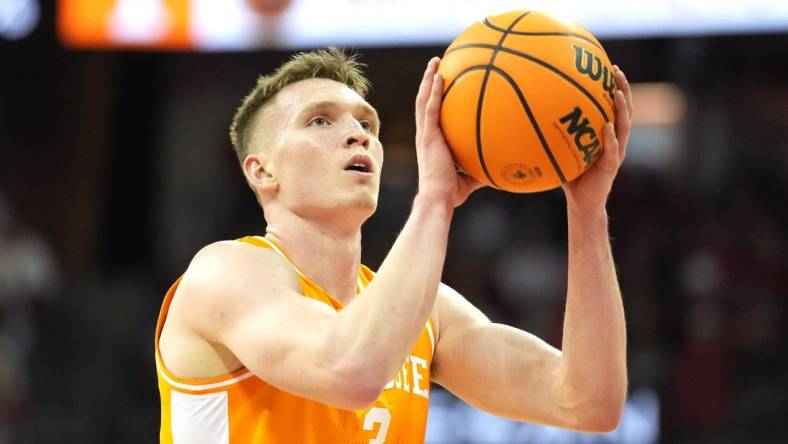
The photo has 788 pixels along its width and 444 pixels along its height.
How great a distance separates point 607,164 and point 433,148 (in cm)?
53

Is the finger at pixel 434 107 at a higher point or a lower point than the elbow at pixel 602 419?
higher

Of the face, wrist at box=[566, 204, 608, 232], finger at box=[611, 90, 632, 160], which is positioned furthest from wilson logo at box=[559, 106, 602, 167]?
the face

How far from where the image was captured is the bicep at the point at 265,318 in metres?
3.06

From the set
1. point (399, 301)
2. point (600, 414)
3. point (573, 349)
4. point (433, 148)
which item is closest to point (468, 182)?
point (433, 148)

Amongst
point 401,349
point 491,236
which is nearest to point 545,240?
point 491,236

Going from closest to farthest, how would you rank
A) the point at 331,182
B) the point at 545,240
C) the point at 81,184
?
1. the point at 331,182
2. the point at 545,240
3. the point at 81,184

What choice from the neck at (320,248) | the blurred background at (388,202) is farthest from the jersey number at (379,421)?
the blurred background at (388,202)

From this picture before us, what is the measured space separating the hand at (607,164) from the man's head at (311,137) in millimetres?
652

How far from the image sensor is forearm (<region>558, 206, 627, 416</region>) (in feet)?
11.7

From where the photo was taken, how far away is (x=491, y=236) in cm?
1127

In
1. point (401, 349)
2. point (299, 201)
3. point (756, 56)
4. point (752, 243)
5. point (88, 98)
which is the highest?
point (756, 56)

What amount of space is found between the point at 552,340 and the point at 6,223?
18.4 ft

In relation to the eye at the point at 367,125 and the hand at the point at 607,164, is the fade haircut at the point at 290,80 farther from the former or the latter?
the hand at the point at 607,164

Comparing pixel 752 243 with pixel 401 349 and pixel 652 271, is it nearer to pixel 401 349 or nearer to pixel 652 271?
pixel 652 271
